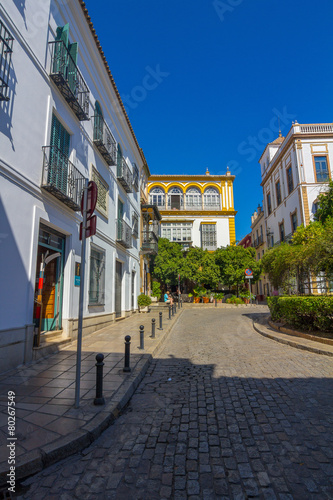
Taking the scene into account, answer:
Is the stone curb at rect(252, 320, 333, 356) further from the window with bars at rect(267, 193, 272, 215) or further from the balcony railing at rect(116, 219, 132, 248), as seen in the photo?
the window with bars at rect(267, 193, 272, 215)

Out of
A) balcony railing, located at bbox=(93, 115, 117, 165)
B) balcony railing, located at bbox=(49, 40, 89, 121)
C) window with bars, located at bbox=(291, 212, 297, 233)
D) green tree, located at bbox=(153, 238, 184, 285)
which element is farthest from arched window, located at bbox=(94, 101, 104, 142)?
window with bars, located at bbox=(291, 212, 297, 233)

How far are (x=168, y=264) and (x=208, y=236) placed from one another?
33.6ft

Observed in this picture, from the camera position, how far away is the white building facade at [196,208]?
123 ft

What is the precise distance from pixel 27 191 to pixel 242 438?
5.93 m

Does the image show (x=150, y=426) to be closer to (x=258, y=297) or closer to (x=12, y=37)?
(x=12, y=37)

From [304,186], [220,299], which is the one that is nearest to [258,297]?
[220,299]

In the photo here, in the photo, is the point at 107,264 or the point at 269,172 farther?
the point at 269,172

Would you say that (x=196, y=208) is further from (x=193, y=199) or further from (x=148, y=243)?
(x=148, y=243)

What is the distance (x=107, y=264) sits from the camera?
40.1ft

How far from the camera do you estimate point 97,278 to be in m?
11.2

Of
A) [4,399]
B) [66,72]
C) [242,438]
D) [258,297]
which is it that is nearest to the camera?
[242,438]

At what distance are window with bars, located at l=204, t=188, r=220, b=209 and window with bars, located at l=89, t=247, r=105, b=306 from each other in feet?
94.7

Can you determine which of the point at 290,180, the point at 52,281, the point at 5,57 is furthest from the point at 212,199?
the point at 5,57

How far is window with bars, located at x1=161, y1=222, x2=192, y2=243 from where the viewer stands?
37938mm
